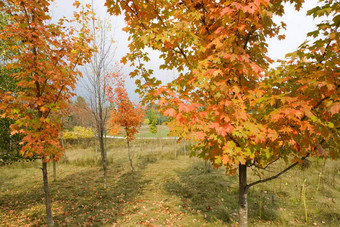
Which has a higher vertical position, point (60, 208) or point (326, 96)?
point (326, 96)

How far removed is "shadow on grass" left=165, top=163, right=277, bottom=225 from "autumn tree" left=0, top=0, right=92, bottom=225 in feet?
14.9

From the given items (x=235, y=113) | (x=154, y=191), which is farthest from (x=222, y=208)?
(x=235, y=113)

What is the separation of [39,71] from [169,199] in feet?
19.8

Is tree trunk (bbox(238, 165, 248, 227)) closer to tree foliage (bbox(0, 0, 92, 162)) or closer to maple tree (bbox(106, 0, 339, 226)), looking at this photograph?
maple tree (bbox(106, 0, 339, 226))

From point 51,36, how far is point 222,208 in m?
7.03

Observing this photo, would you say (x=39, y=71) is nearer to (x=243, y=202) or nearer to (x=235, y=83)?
(x=235, y=83)

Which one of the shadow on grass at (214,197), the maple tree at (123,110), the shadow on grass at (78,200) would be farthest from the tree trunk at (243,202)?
the maple tree at (123,110)

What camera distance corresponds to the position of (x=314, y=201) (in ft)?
19.6

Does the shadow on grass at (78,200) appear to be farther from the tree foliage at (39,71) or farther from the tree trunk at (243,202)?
the tree trunk at (243,202)

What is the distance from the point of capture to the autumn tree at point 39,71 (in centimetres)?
399

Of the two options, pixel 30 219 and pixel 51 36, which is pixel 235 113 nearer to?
pixel 51 36

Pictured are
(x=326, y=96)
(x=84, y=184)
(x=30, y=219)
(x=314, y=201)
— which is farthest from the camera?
(x=84, y=184)

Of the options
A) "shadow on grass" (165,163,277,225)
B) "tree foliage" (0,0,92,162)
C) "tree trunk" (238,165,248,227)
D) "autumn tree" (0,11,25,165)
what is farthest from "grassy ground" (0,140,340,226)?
"tree foliage" (0,0,92,162)

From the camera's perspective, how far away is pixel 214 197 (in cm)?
664
